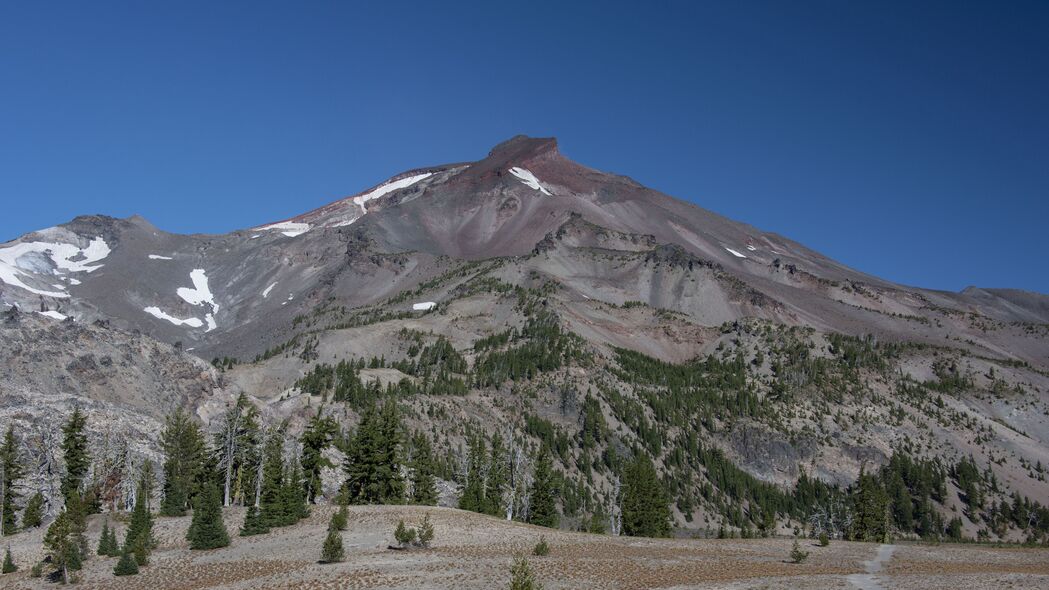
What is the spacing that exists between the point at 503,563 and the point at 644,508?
4194cm

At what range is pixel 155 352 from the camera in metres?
102

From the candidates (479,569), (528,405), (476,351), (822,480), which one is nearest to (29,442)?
(479,569)

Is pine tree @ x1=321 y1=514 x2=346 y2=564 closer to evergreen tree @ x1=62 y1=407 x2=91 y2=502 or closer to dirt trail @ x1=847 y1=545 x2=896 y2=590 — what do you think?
dirt trail @ x1=847 y1=545 x2=896 y2=590

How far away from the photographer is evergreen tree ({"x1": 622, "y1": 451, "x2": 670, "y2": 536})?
7756 cm

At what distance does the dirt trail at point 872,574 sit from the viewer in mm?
33438

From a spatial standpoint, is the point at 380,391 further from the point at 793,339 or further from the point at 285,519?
the point at 793,339

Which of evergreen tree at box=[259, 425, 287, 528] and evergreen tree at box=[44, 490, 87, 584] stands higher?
evergreen tree at box=[259, 425, 287, 528]

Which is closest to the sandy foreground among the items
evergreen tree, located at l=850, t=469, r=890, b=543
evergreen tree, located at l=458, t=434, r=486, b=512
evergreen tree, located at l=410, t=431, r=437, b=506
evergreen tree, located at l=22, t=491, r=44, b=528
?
evergreen tree, located at l=22, t=491, r=44, b=528

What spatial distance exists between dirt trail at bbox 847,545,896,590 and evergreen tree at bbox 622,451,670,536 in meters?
30.6

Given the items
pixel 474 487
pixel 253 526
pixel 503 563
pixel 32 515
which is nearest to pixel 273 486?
pixel 253 526

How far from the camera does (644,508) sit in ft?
258

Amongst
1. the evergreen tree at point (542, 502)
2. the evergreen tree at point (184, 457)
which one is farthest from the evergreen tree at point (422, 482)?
the evergreen tree at point (184, 457)

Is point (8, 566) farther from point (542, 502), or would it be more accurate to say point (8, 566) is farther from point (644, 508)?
point (644, 508)

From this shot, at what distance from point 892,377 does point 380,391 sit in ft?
397
